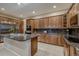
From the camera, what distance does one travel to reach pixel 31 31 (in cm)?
197

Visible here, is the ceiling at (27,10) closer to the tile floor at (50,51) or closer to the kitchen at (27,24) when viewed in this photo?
the kitchen at (27,24)

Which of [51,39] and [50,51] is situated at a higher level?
[51,39]

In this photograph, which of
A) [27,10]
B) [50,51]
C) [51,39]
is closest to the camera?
[27,10]

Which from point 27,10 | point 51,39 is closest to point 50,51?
point 51,39

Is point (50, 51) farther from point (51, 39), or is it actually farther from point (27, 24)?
point (27, 24)

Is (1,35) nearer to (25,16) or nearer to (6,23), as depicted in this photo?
(6,23)

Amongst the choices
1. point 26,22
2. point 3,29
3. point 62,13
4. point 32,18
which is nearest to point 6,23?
point 3,29

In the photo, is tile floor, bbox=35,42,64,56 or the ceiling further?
tile floor, bbox=35,42,64,56

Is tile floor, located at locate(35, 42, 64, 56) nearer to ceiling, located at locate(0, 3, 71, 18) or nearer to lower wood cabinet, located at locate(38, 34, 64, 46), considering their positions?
lower wood cabinet, located at locate(38, 34, 64, 46)

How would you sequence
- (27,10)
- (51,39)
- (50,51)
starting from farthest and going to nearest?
(50,51) < (51,39) < (27,10)

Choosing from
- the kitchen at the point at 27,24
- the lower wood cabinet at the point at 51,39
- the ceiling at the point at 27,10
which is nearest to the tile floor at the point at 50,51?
the kitchen at the point at 27,24

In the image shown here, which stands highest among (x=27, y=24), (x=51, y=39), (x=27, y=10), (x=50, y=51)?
(x=27, y=10)

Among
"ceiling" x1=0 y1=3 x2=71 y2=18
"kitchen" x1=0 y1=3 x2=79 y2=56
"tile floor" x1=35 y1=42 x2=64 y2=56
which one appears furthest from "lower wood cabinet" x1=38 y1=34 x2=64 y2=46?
"ceiling" x1=0 y1=3 x2=71 y2=18

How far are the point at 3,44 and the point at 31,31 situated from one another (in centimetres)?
61
